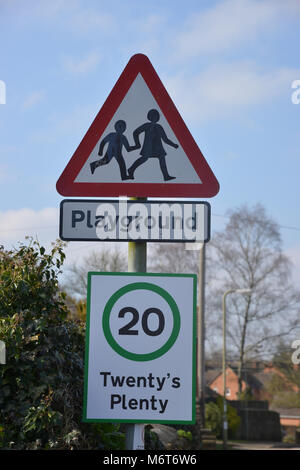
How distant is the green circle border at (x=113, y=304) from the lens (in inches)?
103

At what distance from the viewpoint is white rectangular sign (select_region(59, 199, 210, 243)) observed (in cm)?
275

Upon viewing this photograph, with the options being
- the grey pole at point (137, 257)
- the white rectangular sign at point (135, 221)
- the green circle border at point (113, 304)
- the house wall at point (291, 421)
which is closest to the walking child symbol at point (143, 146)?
the white rectangular sign at point (135, 221)

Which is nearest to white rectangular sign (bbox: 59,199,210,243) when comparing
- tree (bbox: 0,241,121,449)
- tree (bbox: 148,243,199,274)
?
tree (bbox: 0,241,121,449)

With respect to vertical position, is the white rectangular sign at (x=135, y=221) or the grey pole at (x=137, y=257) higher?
the white rectangular sign at (x=135, y=221)

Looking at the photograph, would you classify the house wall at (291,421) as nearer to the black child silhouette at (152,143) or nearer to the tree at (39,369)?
the tree at (39,369)

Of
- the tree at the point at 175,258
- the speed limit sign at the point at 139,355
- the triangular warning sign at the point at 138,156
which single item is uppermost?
the tree at the point at 175,258

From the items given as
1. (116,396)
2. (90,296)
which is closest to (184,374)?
(116,396)

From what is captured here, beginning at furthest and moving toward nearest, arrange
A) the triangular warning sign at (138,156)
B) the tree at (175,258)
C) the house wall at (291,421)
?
the house wall at (291,421), the tree at (175,258), the triangular warning sign at (138,156)

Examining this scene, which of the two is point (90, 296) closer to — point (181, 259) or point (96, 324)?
point (96, 324)

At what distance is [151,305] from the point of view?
2.66m

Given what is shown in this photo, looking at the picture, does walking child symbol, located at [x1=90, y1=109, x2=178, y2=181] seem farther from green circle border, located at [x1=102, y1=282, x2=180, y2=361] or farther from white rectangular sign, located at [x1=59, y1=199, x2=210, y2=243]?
green circle border, located at [x1=102, y1=282, x2=180, y2=361]

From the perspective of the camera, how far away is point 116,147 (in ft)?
9.46

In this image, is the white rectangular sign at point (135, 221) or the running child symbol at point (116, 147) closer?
the white rectangular sign at point (135, 221)

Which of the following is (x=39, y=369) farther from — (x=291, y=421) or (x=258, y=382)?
(x=258, y=382)
